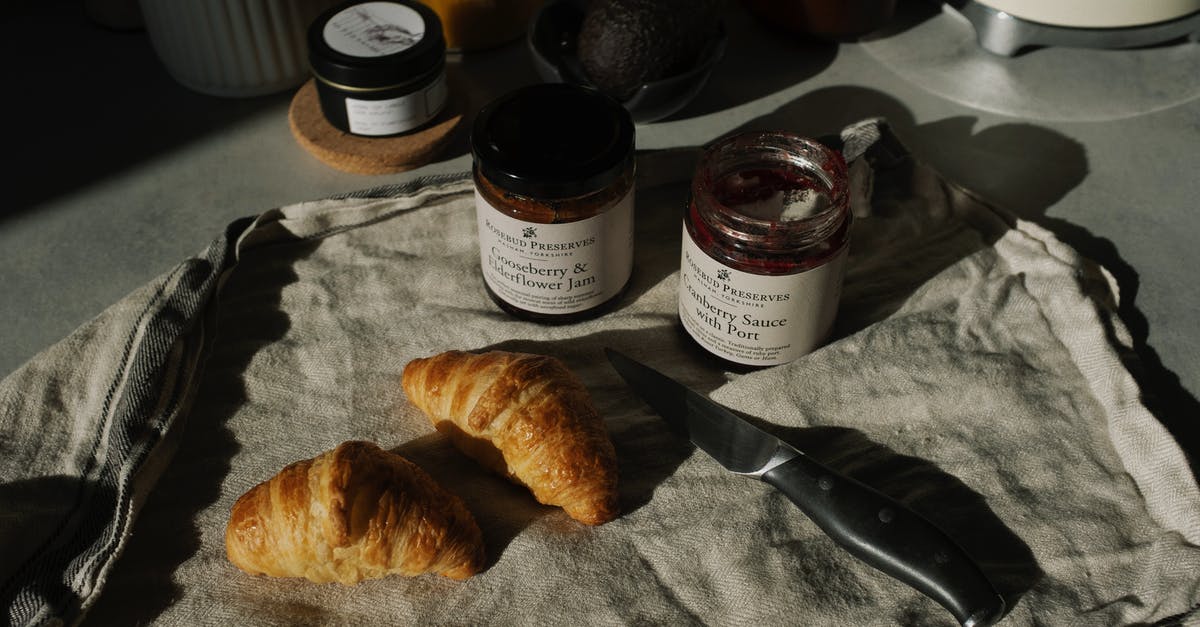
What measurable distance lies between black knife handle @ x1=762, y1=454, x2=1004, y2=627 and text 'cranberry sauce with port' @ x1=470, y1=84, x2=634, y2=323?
0.94 ft

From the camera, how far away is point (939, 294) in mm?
1211

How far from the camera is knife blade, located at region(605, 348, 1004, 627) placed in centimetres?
92

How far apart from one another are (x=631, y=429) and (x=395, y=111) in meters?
0.52

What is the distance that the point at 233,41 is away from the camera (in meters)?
1.43

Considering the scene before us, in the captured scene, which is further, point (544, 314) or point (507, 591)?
point (544, 314)

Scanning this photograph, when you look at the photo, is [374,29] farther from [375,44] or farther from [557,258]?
[557,258]

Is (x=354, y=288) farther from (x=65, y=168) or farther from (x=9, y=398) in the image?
(x=65, y=168)

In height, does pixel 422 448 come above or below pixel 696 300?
below

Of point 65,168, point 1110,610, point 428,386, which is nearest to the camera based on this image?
point 1110,610

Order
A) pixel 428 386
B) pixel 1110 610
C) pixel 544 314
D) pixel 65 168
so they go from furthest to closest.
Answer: pixel 65 168 → pixel 544 314 → pixel 428 386 → pixel 1110 610

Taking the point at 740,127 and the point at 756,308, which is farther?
the point at 740,127

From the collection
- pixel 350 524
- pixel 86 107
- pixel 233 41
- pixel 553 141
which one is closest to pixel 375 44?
pixel 233 41

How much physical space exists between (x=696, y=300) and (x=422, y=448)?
31cm

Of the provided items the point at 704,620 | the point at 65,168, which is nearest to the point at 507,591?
the point at 704,620
